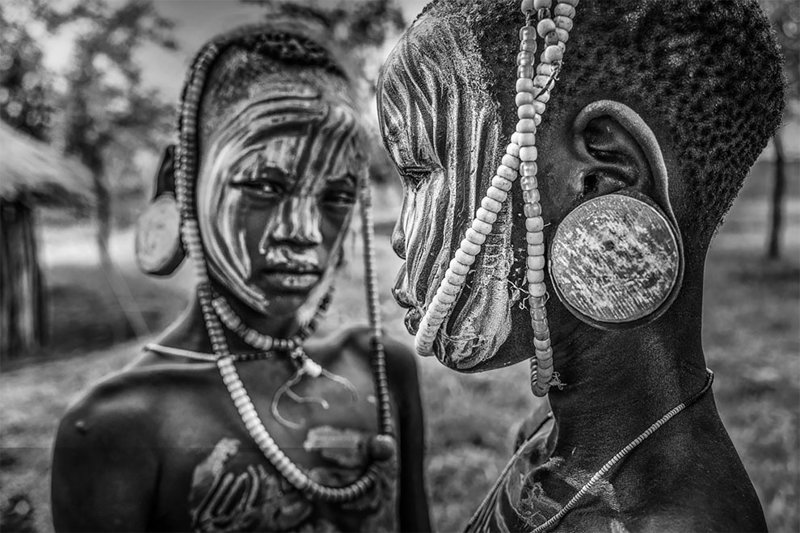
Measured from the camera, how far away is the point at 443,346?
131cm

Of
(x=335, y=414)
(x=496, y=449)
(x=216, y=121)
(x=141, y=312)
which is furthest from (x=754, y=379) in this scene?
(x=141, y=312)

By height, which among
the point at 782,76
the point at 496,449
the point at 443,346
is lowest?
the point at 496,449

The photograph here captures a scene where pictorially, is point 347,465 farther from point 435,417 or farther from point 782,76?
point 435,417

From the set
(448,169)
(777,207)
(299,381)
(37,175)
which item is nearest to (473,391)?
(299,381)

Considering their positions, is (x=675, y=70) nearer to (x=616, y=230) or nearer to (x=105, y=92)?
(x=616, y=230)

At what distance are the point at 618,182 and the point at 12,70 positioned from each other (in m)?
9.43

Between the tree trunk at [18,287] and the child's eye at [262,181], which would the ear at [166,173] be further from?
the tree trunk at [18,287]

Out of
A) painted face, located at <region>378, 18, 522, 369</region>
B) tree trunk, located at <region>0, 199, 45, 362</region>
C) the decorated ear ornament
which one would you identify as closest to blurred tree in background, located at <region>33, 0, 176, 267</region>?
tree trunk, located at <region>0, 199, 45, 362</region>

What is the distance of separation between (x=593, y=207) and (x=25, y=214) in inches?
406

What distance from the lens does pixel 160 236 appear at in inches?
95.3

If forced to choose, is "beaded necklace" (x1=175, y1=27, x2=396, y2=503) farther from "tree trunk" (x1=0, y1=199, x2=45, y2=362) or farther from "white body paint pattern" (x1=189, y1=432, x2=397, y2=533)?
"tree trunk" (x1=0, y1=199, x2=45, y2=362)

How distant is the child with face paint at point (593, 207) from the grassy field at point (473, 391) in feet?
4.23

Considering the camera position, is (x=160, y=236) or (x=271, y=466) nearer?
(x=271, y=466)

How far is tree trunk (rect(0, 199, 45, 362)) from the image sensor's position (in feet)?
31.6
